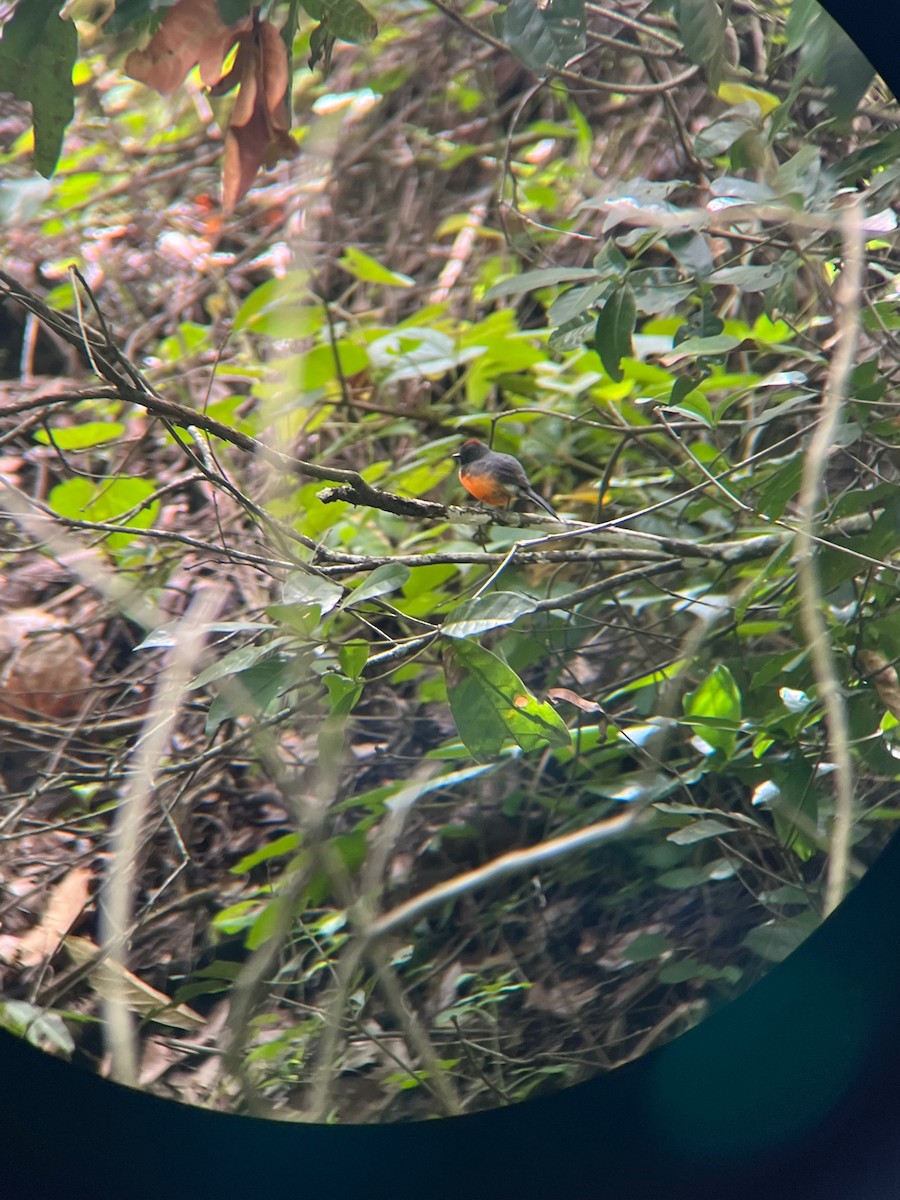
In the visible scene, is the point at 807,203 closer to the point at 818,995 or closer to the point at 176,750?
the point at 818,995

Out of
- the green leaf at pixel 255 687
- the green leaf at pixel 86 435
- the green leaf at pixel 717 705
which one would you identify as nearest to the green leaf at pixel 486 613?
the green leaf at pixel 255 687

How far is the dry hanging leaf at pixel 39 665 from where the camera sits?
1.47 meters

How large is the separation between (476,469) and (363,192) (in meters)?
0.93

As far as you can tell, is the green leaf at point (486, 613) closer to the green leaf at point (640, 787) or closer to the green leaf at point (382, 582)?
the green leaf at point (382, 582)

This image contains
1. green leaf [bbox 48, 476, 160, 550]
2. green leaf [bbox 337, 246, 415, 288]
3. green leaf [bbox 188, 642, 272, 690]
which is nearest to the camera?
green leaf [bbox 188, 642, 272, 690]

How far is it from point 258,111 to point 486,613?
2.01 feet

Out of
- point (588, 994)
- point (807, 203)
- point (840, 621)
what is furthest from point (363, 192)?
point (588, 994)

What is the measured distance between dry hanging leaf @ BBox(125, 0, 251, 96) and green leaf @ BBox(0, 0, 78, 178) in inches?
3.4

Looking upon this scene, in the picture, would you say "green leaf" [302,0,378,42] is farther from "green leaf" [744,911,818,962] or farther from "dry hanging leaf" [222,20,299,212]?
"green leaf" [744,911,818,962]

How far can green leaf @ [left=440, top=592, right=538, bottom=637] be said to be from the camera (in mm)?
901

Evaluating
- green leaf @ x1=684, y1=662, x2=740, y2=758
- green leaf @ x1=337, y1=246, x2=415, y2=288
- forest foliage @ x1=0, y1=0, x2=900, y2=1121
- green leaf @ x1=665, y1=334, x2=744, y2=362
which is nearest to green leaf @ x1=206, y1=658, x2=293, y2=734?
forest foliage @ x1=0, y1=0, x2=900, y2=1121

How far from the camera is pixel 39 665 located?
5.06ft

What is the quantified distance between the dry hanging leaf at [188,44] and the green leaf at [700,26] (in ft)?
1.45

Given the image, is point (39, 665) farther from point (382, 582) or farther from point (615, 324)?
point (615, 324)
